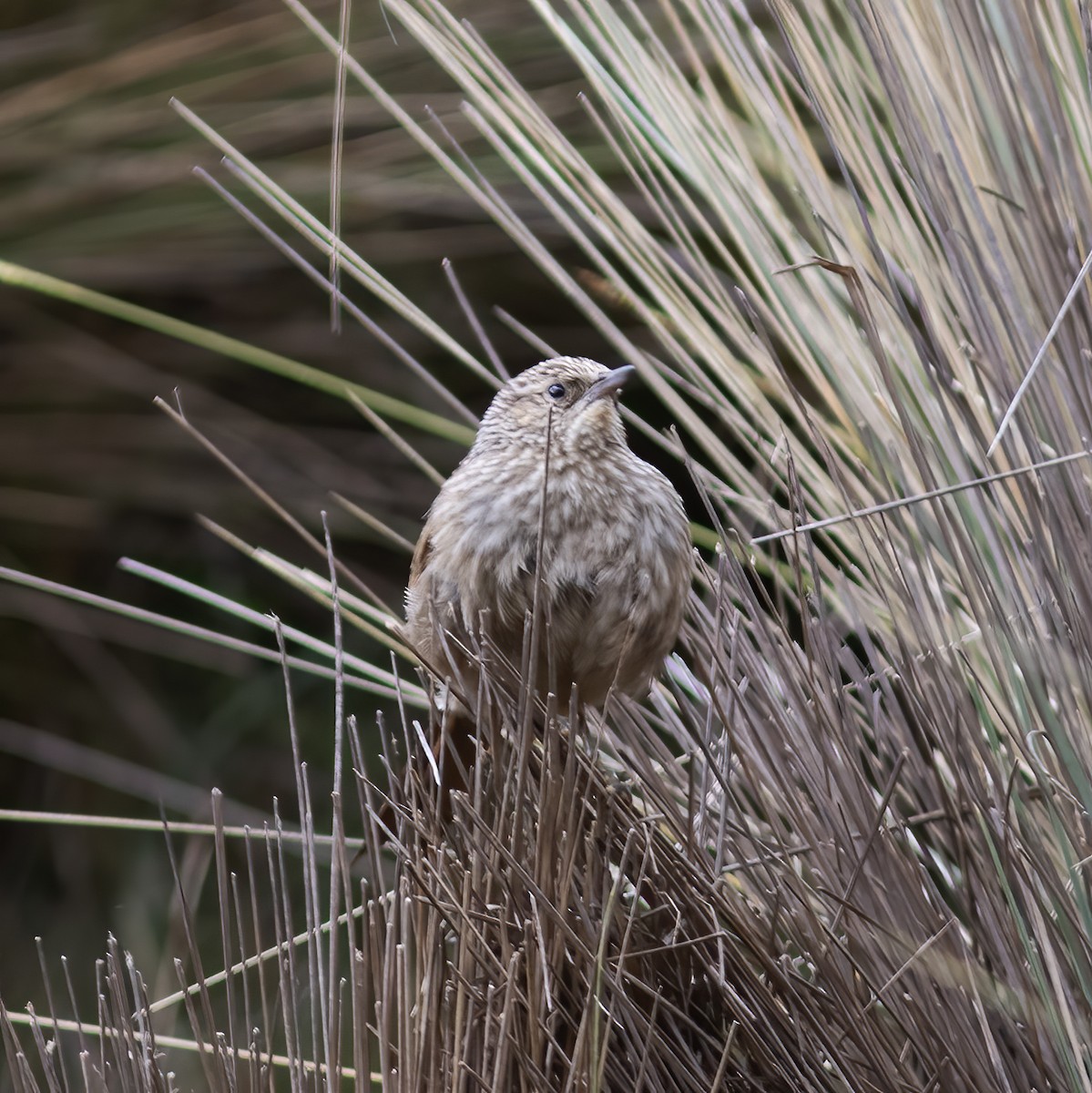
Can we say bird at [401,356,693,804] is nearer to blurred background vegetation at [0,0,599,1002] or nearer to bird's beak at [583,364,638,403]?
bird's beak at [583,364,638,403]

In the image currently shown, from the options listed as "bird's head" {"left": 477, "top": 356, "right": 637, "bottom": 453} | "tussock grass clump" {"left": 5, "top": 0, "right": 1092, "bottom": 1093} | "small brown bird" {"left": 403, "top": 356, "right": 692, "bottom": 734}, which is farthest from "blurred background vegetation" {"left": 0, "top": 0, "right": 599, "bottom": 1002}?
"tussock grass clump" {"left": 5, "top": 0, "right": 1092, "bottom": 1093}

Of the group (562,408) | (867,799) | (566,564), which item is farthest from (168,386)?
(867,799)

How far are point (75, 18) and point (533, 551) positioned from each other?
4.42 ft

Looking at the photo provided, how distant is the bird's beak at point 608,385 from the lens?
5.35 ft

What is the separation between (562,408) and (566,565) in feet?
0.95

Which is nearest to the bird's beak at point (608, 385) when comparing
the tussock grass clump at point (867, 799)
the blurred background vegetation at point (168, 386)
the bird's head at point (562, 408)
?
the bird's head at point (562, 408)

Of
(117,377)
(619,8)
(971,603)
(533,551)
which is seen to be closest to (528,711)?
(971,603)

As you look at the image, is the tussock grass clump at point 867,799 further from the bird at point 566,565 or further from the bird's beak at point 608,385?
the bird's beak at point 608,385

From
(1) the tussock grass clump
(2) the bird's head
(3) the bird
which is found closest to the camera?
(1) the tussock grass clump

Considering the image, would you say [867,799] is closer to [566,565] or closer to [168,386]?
[566,565]

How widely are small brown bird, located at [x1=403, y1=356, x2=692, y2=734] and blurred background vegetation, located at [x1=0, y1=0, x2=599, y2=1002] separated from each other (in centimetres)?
86

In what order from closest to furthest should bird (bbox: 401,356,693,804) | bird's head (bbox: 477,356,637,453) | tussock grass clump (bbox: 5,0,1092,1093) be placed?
tussock grass clump (bbox: 5,0,1092,1093) → bird (bbox: 401,356,693,804) → bird's head (bbox: 477,356,637,453)

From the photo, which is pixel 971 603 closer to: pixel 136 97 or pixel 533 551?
pixel 533 551

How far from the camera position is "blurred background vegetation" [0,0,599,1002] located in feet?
7.46
